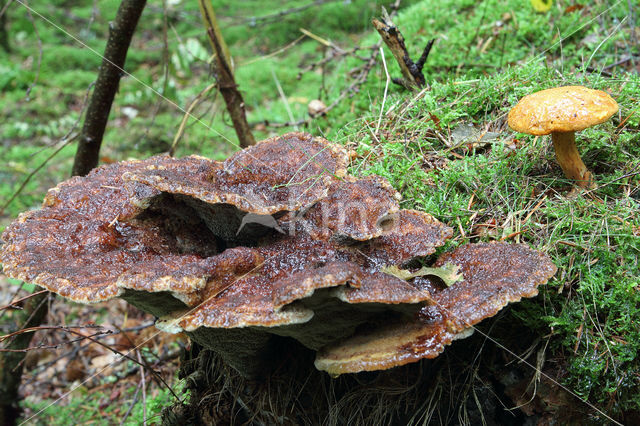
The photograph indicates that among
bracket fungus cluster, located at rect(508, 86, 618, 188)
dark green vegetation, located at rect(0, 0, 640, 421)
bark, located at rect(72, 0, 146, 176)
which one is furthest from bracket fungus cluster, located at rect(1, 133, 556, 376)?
bark, located at rect(72, 0, 146, 176)

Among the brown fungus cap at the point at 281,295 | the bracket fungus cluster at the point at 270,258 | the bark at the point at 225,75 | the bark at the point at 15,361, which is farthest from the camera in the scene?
the bark at the point at 225,75

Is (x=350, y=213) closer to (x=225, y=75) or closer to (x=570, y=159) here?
(x=570, y=159)

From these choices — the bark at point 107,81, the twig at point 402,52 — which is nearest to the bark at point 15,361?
the bark at point 107,81

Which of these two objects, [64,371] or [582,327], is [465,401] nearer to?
[582,327]

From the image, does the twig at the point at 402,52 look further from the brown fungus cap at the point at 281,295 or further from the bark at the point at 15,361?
the bark at the point at 15,361

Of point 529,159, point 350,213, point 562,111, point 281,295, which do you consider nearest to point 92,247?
point 281,295

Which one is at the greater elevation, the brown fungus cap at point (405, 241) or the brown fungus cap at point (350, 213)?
the brown fungus cap at point (350, 213)
